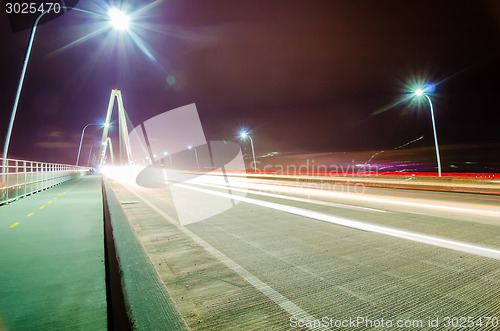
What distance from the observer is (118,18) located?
1345 centimetres

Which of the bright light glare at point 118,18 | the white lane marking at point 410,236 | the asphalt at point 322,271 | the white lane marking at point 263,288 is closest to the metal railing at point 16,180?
the bright light glare at point 118,18

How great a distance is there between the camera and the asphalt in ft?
10.0

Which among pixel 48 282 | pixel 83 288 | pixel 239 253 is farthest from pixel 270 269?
pixel 48 282

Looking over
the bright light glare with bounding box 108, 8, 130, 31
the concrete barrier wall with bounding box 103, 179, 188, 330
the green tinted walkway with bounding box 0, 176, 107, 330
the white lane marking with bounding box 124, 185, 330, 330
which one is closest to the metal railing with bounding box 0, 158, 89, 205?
the green tinted walkway with bounding box 0, 176, 107, 330

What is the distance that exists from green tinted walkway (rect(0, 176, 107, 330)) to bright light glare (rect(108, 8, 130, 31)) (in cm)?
1030

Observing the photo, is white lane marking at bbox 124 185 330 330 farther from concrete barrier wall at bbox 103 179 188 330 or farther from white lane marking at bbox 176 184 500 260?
white lane marking at bbox 176 184 500 260

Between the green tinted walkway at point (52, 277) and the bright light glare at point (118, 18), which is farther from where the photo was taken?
the bright light glare at point (118, 18)

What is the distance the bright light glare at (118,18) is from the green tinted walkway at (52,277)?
10.3 m

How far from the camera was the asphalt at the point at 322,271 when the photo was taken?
10.0ft

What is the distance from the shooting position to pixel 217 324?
2.85 meters

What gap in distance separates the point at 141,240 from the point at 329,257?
156 inches

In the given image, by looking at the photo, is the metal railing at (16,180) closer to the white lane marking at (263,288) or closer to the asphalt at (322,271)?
the asphalt at (322,271)

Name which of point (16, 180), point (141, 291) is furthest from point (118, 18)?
point (141, 291)

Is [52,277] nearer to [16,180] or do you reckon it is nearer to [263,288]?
[263,288]
